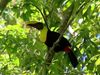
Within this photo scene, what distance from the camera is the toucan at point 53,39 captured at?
114 inches

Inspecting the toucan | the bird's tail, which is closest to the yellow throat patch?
→ the toucan

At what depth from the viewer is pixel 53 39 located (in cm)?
310

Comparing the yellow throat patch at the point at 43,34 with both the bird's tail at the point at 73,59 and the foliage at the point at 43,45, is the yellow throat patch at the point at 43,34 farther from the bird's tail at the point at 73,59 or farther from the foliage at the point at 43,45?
the bird's tail at the point at 73,59

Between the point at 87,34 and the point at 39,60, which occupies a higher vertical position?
the point at 87,34

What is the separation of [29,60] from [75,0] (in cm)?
77

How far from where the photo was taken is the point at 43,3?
2.75 metres

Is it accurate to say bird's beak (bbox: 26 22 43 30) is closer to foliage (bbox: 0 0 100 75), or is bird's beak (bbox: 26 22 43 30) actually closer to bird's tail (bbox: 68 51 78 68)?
foliage (bbox: 0 0 100 75)

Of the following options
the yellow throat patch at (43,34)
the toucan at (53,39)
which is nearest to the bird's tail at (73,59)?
the toucan at (53,39)

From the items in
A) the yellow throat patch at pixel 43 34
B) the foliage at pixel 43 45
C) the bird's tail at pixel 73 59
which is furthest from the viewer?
the yellow throat patch at pixel 43 34

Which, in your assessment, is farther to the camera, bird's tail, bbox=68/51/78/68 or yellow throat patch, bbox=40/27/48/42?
yellow throat patch, bbox=40/27/48/42

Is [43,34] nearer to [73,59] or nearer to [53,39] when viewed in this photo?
[53,39]

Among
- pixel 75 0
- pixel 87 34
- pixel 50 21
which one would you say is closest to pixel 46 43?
pixel 50 21

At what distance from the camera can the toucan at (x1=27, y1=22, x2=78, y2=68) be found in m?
2.91

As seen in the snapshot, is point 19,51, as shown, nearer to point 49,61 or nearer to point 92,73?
point 49,61
